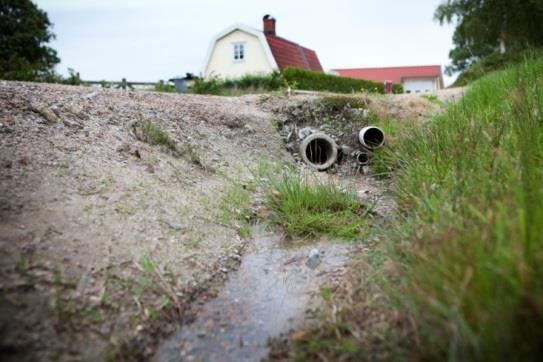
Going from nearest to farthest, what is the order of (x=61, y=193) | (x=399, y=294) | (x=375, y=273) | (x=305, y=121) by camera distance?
1. (x=399, y=294)
2. (x=375, y=273)
3. (x=61, y=193)
4. (x=305, y=121)

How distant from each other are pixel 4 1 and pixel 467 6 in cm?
2113

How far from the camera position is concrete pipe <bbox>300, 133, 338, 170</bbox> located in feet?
17.1

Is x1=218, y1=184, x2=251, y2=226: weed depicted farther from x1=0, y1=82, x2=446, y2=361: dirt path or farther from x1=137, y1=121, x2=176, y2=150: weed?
x1=137, y1=121, x2=176, y2=150: weed

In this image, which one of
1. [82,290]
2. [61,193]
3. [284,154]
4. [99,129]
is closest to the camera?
[82,290]

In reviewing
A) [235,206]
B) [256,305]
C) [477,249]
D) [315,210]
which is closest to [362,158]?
[315,210]

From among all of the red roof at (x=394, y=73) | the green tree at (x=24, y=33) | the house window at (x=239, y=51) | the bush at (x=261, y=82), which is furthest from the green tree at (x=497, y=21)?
the red roof at (x=394, y=73)

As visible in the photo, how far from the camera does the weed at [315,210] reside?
3174 millimetres

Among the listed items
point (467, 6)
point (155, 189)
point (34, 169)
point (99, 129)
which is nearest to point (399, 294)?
point (155, 189)

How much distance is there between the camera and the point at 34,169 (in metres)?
2.90

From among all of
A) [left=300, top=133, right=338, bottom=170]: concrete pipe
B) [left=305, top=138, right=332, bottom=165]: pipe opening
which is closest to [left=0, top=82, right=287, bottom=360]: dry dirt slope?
[left=300, top=133, right=338, bottom=170]: concrete pipe

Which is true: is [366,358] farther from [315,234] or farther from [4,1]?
[4,1]

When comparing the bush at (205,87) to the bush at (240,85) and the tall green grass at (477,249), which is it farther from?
the tall green grass at (477,249)

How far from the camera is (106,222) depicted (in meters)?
2.60

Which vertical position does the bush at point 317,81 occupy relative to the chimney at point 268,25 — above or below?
below
